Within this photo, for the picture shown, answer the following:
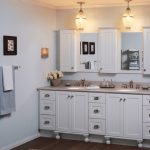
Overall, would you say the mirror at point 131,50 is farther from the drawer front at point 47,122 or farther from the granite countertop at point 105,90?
the drawer front at point 47,122

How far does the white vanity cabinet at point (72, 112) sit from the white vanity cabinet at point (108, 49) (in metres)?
0.76

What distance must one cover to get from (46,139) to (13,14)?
218 cm

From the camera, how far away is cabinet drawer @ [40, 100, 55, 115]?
590cm

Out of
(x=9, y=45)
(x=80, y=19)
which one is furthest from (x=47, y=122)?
(x=80, y=19)

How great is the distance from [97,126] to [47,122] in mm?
911

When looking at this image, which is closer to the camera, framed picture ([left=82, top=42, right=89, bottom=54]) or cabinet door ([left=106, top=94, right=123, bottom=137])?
cabinet door ([left=106, top=94, right=123, bottom=137])

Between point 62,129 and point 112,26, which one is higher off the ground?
point 112,26

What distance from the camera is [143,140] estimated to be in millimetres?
5445

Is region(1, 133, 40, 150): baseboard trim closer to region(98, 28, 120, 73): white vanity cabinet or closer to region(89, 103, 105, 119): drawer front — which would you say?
region(89, 103, 105, 119): drawer front

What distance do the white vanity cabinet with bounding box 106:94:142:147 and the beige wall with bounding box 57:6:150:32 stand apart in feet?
4.33

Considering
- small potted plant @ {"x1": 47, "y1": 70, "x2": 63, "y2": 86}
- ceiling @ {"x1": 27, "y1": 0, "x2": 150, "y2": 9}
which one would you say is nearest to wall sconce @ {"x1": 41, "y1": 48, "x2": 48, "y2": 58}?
small potted plant @ {"x1": 47, "y1": 70, "x2": 63, "y2": 86}

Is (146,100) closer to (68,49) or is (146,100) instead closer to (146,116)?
(146,116)

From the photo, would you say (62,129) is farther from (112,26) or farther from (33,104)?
(112,26)

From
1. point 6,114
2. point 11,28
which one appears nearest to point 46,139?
point 6,114
